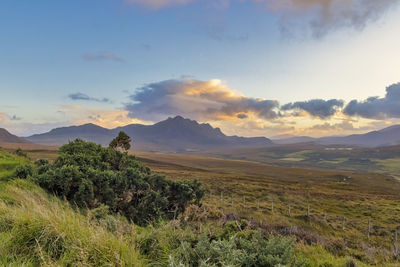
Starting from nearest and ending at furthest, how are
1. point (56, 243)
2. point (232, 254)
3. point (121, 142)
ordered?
point (232, 254), point (56, 243), point (121, 142)

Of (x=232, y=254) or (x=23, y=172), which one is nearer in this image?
(x=232, y=254)

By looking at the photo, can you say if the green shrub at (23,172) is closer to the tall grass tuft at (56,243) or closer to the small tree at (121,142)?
the tall grass tuft at (56,243)

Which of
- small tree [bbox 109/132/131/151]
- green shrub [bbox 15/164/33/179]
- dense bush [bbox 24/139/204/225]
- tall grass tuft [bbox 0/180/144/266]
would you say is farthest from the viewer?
small tree [bbox 109/132/131/151]

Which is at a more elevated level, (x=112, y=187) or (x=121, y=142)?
(x=121, y=142)

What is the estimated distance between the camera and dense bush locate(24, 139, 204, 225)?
10352 millimetres

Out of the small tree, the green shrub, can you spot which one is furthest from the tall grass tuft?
the small tree

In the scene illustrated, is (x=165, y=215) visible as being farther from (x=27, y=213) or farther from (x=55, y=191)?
(x=27, y=213)

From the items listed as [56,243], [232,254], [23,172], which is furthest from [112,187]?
[232,254]

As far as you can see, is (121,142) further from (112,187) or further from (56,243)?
(56,243)

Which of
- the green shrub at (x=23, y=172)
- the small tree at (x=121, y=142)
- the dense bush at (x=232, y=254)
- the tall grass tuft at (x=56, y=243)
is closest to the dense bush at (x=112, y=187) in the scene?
the green shrub at (x=23, y=172)

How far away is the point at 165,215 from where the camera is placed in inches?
464

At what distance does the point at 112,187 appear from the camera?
11.6 metres

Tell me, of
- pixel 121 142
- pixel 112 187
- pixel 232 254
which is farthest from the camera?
pixel 121 142

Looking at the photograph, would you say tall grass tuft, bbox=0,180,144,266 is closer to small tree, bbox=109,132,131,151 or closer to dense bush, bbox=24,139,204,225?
dense bush, bbox=24,139,204,225
